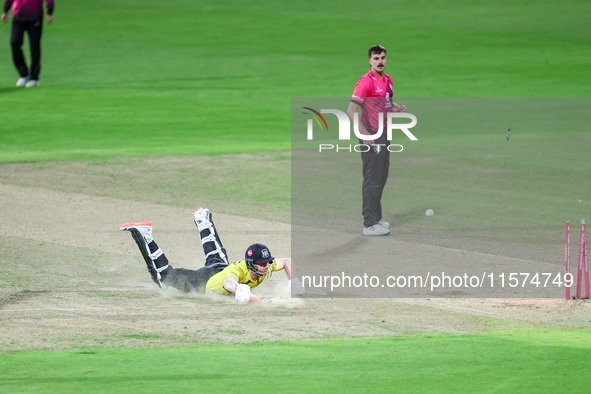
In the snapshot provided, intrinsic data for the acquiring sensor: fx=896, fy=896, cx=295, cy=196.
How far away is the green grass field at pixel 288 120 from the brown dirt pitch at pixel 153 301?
19.2 inches

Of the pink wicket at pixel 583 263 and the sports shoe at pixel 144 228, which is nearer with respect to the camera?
the pink wicket at pixel 583 263

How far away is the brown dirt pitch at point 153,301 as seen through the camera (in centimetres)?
840

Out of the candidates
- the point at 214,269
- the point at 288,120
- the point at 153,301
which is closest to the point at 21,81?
the point at 288,120

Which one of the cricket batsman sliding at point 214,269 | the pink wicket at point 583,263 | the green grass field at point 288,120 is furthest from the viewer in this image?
the cricket batsman sliding at point 214,269

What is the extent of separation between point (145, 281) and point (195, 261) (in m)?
1.09

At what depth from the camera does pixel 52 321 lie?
8703 millimetres

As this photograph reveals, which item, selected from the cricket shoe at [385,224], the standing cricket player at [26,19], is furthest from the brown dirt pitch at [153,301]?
the standing cricket player at [26,19]

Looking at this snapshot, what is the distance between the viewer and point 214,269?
405 inches

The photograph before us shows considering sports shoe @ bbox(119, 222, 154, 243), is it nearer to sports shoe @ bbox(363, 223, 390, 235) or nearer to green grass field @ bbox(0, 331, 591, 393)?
green grass field @ bbox(0, 331, 591, 393)

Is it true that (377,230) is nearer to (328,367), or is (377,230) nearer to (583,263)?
(583,263)

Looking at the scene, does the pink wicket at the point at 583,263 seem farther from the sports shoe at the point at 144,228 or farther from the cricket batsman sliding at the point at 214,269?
the sports shoe at the point at 144,228

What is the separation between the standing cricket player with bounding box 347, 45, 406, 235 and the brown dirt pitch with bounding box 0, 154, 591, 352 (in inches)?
53.1

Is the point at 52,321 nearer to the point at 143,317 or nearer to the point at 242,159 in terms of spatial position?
the point at 143,317

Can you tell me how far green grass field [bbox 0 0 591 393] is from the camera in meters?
6.86
